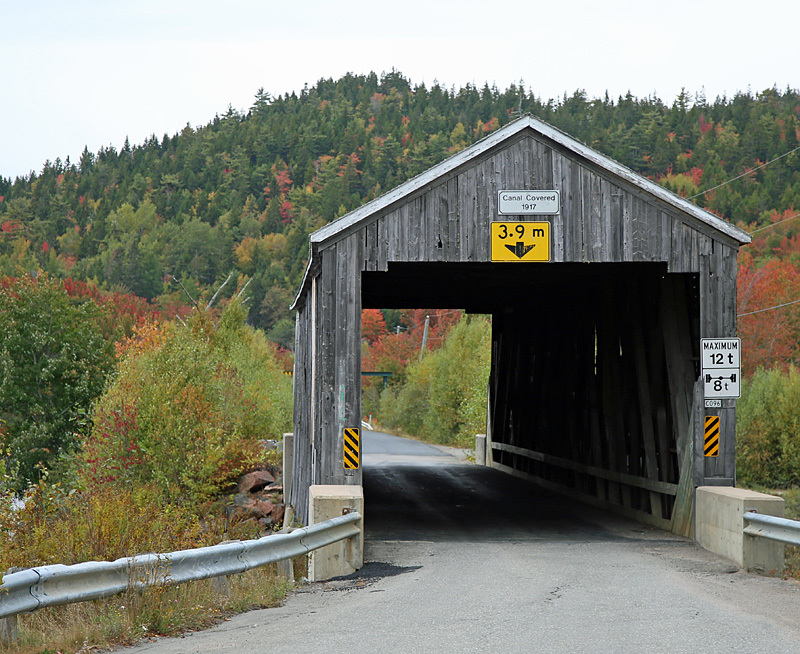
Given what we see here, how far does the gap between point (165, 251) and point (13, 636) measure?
114196mm

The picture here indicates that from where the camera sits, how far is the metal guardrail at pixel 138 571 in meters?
6.02

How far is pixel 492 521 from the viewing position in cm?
1524

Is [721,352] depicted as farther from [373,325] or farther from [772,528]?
[373,325]

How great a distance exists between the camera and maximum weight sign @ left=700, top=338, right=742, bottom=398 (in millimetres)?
12766

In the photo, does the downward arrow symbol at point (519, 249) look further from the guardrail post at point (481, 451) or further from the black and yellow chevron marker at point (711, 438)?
the guardrail post at point (481, 451)

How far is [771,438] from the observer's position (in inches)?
1123

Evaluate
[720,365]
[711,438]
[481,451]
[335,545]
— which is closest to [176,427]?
[481,451]

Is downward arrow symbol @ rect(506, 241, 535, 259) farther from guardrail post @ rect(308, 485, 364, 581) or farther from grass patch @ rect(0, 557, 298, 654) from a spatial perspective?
grass patch @ rect(0, 557, 298, 654)

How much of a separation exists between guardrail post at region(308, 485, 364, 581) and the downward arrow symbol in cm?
397

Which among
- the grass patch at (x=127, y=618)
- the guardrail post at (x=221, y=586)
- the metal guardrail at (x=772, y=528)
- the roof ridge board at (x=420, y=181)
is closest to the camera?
the grass patch at (x=127, y=618)

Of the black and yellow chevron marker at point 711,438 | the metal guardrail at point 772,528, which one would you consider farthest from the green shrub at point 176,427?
the metal guardrail at point 772,528

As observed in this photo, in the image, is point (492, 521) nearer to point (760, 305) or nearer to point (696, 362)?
point (696, 362)

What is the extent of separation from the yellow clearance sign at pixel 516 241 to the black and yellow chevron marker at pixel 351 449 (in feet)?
9.99

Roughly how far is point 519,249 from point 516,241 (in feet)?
0.38
